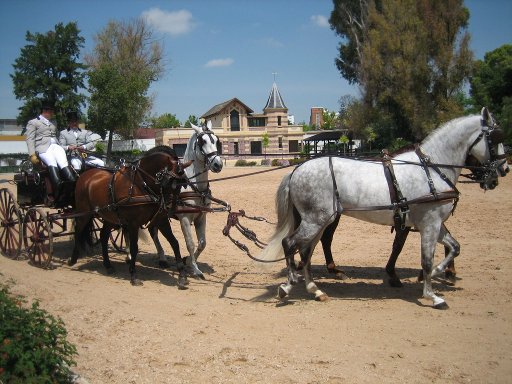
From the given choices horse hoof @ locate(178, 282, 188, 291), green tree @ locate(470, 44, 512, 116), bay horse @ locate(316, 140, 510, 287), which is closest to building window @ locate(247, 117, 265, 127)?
green tree @ locate(470, 44, 512, 116)

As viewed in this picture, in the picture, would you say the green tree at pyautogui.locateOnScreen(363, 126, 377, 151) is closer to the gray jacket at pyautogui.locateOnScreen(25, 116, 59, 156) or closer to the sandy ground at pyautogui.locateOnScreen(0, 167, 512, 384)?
the sandy ground at pyautogui.locateOnScreen(0, 167, 512, 384)

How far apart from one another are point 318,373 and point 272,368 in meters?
0.45

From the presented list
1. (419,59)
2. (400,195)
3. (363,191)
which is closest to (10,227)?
(363,191)

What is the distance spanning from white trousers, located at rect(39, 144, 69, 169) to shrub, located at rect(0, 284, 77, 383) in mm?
5199

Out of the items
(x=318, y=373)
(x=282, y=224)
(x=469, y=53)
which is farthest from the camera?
(x=469, y=53)

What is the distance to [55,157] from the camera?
28.3ft

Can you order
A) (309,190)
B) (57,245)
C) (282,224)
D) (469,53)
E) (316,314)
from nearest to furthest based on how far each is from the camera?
(316,314) → (309,190) → (282,224) → (57,245) → (469,53)

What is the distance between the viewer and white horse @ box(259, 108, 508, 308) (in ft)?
21.0

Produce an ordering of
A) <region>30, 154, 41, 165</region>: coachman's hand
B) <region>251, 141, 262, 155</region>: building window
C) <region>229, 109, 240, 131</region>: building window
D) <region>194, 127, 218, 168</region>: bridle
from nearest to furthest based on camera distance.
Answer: <region>194, 127, 218, 168</region>: bridle
<region>30, 154, 41, 165</region>: coachman's hand
<region>251, 141, 262, 155</region>: building window
<region>229, 109, 240, 131</region>: building window

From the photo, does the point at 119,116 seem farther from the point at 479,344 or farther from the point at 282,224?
the point at 479,344

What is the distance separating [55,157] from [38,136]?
0.50m

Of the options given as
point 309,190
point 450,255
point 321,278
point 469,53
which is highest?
point 469,53

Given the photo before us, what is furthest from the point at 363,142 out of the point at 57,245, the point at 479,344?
the point at 479,344

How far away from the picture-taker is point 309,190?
6.58 m
